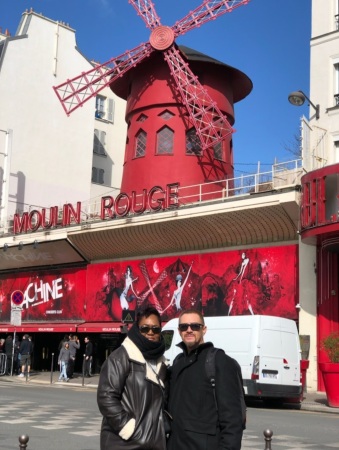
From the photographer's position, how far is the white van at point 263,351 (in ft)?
43.0

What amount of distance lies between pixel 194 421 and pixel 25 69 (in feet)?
97.6

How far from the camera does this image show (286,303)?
712 inches

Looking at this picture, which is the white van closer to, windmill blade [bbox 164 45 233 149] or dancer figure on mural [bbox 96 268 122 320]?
dancer figure on mural [bbox 96 268 122 320]

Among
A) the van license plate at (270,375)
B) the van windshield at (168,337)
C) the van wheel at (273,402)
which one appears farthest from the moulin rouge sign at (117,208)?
the van license plate at (270,375)

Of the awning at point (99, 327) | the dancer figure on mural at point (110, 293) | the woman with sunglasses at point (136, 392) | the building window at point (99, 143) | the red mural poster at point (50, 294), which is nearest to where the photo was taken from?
the woman with sunglasses at point (136, 392)

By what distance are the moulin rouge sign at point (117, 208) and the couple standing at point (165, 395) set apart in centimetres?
1643

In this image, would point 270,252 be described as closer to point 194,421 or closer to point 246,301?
point 246,301

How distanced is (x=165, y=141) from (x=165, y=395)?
808 inches

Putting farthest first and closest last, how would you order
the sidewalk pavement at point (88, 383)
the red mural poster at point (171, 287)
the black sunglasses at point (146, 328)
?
the red mural poster at point (171, 287) < the sidewalk pavement at point (88, 383) < the black sunglasses at point (146, 328)

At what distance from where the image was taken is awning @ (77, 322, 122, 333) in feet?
72.7

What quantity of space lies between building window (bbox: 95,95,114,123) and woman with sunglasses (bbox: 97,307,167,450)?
1300 inches

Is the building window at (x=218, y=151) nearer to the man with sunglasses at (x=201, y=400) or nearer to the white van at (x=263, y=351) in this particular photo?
the white van at (x=263, y=351)

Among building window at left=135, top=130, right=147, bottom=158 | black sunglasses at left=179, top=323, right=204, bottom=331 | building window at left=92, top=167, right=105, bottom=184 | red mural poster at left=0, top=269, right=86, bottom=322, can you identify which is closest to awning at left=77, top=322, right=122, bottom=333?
red mural poster at left=0, top=269, right=86, bottom=322

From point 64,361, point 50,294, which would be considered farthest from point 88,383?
point 50,294
